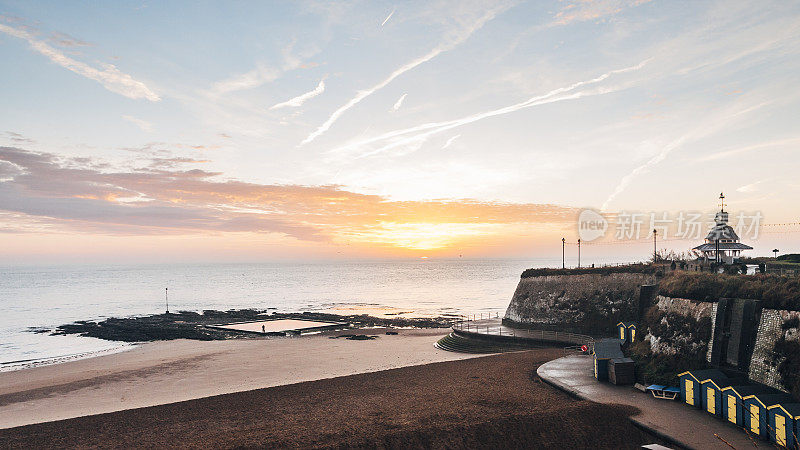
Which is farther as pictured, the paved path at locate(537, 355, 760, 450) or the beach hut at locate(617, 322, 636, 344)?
the beach hut at locate(617, 322, 636, 344)

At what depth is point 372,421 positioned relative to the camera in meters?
22.0

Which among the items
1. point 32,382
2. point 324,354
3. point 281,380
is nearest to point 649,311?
point 281,380

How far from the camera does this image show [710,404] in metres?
21.9

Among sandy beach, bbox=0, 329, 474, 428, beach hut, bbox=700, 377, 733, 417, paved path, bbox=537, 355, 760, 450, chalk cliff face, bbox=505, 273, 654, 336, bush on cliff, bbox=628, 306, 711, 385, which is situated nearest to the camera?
paved path, bbox=537, 355, 760, 450

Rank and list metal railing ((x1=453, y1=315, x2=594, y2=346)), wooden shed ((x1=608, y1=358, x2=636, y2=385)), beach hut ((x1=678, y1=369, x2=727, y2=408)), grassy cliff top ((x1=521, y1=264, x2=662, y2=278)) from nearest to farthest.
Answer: beach hut ((x1=678, y1=369, x2=727, y2=408))
wooden shed ((x1=608, y1=358, x2=636, y2=385))
metal railing ((x1=453, y1=315, x2=594, y2=346))
grassy cliff top ((x1=521, y1=264, x2=662, y2=278))

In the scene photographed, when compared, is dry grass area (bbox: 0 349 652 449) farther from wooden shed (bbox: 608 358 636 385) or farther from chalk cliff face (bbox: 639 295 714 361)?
chalk cliff face (bbox: 639 295 714 361)

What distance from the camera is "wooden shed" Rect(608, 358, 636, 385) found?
26922 mm

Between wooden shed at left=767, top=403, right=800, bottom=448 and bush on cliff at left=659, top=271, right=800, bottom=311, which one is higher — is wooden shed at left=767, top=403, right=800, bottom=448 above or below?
below

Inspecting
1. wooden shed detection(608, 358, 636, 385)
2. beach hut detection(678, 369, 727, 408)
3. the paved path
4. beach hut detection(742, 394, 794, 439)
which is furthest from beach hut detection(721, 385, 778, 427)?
wooden shed detection(608, 358, 636, 385)

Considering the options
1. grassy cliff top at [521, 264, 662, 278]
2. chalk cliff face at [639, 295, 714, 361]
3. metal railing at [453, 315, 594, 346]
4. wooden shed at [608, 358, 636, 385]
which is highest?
grassy cliff top at [521, 264, 662, 278]

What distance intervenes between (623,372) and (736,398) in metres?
6.92

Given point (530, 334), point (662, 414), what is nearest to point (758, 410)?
point (662, 414)

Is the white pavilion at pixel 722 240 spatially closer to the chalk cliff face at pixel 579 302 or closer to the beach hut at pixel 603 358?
the chalk cliff face at pixel 579 302

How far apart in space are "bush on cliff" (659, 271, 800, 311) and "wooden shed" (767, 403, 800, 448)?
594 centimetres
